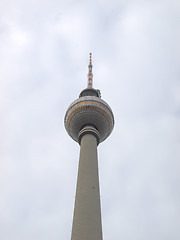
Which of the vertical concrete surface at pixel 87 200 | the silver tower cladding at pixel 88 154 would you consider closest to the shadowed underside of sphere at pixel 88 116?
the silver tower cladding at pixel 88 154

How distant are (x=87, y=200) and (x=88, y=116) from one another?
1557cm

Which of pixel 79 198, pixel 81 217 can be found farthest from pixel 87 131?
pixel 81 217

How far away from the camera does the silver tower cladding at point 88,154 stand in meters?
29.5

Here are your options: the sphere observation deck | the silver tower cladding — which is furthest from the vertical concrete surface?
the sphere observation deck

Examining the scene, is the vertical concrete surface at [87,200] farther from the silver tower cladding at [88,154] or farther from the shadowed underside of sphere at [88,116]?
the shadowed underside of sphere at [88,116]

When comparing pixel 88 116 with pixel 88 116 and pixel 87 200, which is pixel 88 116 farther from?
pixel 87 200

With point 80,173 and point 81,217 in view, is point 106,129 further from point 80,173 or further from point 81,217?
point 81,217

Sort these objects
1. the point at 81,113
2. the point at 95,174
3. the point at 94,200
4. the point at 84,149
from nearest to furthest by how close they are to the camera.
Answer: the point at 94,200 < the point at 95,174 < the point at 84,149 < the point at 81,113

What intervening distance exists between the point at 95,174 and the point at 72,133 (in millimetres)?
11434

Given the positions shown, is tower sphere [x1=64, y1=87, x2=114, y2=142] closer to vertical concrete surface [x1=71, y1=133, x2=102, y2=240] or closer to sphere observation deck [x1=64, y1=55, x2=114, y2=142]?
sphere observation deck [x1=64, y1=55, x2=114, y2=142]

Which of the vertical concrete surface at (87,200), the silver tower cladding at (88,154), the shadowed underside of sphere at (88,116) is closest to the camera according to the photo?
the vertical concrete surface at (87,200)

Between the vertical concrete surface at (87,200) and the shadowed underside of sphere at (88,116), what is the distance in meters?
5.21

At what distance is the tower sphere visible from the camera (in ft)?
142

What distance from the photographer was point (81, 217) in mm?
30000
